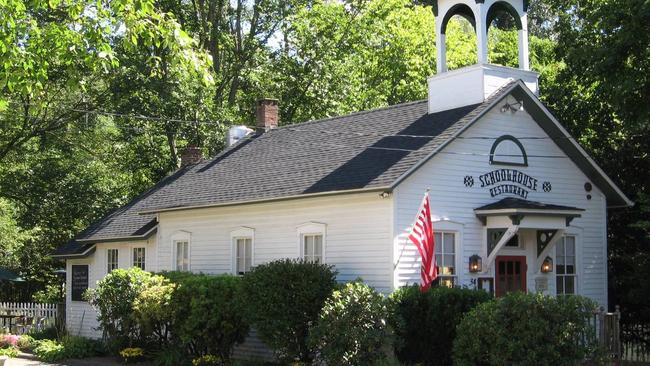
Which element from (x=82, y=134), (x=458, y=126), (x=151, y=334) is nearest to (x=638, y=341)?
(x=458, y=126)

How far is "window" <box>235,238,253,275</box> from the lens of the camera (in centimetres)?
2194

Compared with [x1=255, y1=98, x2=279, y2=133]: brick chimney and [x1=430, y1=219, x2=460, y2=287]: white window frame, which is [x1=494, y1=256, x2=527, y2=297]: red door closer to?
[x1=430, y1=219, x2=460, y2=287]: white window frame

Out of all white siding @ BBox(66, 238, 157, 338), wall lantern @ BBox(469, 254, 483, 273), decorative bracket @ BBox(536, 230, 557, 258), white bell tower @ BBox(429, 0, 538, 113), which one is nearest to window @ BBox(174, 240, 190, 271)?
white siding @ BBox(66, 238, 157, 338)

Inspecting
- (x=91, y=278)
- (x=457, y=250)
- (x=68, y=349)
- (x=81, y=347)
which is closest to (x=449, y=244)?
(x=457, y=250)

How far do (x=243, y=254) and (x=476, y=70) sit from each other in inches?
291

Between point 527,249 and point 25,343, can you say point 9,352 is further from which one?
point 527,249

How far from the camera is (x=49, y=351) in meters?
22.9

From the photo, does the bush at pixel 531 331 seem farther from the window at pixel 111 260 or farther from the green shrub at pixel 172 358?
the window at pixel 111 260

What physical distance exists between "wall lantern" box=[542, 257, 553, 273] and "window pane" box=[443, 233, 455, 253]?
8.80ft

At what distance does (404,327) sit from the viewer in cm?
1686

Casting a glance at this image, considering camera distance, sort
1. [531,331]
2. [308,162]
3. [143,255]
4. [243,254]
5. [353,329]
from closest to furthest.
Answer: [531,331], [353,329], [308,162], [243,254], [143,255]

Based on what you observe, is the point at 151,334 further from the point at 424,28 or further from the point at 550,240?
the point at 424,28

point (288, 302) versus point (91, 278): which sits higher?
point (91, 278)

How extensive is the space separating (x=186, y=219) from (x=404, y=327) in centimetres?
920
